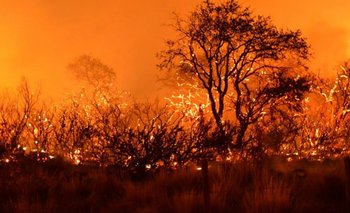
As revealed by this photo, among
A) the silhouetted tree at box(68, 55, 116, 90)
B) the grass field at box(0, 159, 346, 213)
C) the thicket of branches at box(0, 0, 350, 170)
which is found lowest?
the grass field at box(0, 159, 346, 213)

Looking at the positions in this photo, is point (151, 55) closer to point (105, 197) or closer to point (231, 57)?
point (231, 57)

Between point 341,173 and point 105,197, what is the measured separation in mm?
4611

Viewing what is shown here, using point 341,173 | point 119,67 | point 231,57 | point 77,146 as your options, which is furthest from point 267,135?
point 119,67

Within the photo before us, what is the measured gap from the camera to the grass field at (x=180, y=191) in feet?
28.4

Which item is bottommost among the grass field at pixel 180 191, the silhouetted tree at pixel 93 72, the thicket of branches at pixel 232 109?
the grass field at pixel 180 191

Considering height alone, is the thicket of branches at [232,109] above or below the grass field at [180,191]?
above

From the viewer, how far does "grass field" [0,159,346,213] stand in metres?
8.66

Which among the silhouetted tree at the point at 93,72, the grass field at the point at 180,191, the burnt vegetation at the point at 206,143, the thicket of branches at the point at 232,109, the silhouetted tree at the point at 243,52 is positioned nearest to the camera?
the grass field at the point at 180,191

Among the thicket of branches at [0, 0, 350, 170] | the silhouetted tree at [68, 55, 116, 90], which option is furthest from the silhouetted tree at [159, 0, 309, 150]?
the silhouetted tree at [68, 55, 116, 90]

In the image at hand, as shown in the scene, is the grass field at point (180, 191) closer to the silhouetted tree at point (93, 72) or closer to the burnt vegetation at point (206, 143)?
the burnt vegetation at point (206, 143)

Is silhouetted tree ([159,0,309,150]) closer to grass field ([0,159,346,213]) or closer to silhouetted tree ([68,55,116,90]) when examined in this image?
grass field ([0,159,346,213])

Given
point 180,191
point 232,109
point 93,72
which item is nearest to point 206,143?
point 180,191

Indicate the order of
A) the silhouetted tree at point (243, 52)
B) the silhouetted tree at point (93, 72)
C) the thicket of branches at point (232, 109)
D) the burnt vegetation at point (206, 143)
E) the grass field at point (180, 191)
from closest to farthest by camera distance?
the grass field at point (180, 191) < the burnt vegetation at point (206, 143) < the thicket of branches at point (232, 109) < the silhouetted tree at point (243, 52) < the silhouetted tree at point (93, 72)

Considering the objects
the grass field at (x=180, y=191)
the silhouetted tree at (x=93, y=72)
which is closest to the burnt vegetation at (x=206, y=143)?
the grass field at (x=180, y=191)
